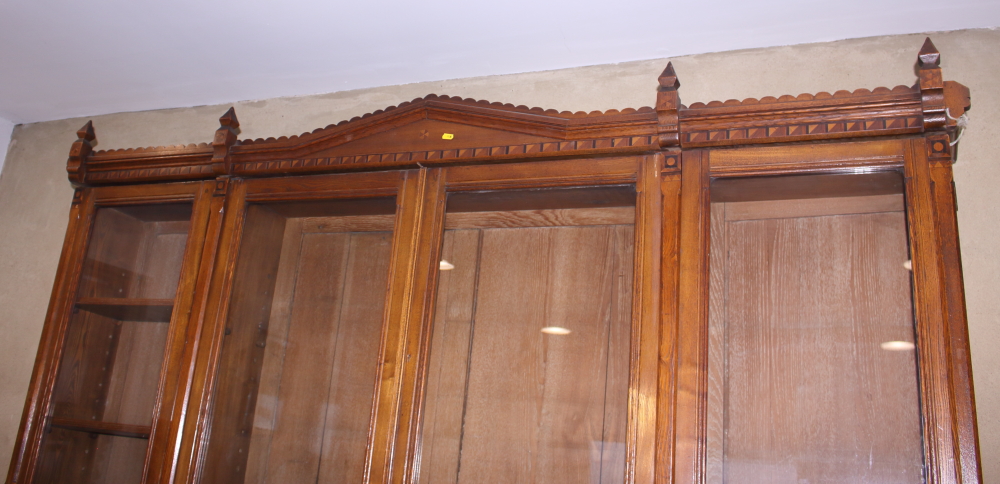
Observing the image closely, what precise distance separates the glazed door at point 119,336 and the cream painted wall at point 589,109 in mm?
410

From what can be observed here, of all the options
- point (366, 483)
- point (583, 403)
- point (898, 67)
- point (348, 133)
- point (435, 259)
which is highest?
point (898, 67)

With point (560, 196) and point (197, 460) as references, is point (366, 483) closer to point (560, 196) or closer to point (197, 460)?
point (197, 460)

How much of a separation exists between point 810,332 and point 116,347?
5.48ft

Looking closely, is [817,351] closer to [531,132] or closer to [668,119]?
[668,119]

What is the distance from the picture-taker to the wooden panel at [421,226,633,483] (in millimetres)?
1525

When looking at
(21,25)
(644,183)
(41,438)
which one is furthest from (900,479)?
(21,25)

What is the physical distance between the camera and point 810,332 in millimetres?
A: 1432

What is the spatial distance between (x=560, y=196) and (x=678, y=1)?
54 cm

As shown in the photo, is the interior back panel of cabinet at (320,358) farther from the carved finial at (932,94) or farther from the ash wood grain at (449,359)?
the carved finial at (932,94)

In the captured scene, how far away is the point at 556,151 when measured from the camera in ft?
5.27

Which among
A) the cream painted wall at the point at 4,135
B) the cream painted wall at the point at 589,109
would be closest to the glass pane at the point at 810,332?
the cream painted wall at the point at 589,109

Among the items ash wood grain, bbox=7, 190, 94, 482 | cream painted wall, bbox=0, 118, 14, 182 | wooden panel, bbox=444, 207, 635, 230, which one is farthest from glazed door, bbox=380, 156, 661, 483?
cream painted wall, bbox=0, 118, 14, 182

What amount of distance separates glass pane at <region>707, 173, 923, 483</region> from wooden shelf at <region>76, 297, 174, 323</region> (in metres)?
1.33

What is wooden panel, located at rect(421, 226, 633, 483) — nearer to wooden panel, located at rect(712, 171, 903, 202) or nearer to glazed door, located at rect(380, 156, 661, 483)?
glazed door, located at rect(380, 156, 661, 483)
